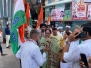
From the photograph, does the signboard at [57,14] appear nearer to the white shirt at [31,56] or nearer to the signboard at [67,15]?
the signboard at [67,15]

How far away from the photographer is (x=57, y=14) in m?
21.7

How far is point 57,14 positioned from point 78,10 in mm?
4486

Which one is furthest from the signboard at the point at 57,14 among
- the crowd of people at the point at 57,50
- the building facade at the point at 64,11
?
the crowd of people at the point at 57,50

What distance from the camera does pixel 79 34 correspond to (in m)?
2.83

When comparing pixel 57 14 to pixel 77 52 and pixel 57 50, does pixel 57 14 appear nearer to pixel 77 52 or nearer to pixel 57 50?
pixel 57 50

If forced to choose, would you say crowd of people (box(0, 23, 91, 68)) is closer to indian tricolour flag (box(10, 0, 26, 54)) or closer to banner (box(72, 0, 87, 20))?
indian tricolour flag (box(10, 0, 26, 54))

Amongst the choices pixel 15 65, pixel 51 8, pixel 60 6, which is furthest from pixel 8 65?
pixel 51 8

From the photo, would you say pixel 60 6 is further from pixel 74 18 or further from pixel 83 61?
pixel 83 61

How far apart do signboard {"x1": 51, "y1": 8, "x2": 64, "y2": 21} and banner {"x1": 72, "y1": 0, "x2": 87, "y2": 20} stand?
2763 millimetres

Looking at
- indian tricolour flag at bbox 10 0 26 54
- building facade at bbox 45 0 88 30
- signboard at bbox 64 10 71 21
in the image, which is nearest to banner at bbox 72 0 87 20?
building facade at bbox 45 0 88 30

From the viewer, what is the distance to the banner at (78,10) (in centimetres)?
1697

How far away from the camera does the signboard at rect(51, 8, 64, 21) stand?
68.3 feet

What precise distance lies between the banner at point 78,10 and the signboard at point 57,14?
109 inches

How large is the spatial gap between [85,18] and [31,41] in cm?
1326
